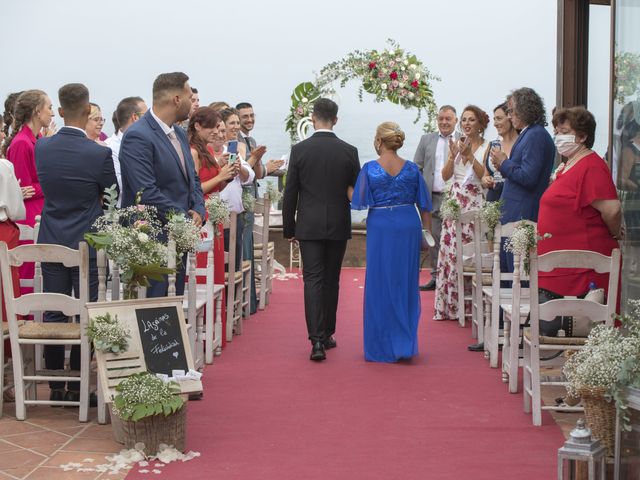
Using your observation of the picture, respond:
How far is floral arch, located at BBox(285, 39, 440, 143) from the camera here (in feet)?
39.9

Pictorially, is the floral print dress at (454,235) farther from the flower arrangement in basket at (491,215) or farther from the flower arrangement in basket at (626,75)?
the flower arrangement in basket at (626,75)

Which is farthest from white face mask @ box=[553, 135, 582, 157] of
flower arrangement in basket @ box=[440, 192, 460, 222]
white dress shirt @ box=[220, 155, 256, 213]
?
white dress shirt @ box=[220, 155, 256, 213]

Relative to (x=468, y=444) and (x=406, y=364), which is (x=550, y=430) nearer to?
(x=468, y=444)

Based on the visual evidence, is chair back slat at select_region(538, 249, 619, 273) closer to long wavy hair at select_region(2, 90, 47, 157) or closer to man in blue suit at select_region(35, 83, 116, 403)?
man in blue suit at select_region(35, 83, 116, 403)

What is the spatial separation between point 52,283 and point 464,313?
164 inches

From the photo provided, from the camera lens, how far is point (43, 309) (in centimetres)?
582

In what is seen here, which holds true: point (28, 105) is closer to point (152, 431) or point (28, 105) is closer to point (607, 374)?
point (152, 431)

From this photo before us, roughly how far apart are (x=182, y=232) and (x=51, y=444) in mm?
1277

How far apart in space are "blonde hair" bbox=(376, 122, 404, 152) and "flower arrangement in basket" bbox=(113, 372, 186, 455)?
3.02 metres

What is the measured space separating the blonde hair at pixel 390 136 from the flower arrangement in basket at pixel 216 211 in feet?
3.91

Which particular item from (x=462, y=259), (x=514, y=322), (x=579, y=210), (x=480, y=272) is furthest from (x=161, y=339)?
(x=462, y=259)

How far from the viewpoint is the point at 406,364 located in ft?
25.0

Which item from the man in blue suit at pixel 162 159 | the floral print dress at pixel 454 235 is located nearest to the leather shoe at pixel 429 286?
the floral print dress at pixel 454 235

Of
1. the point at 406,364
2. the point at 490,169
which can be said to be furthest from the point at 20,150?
the point at 490,169
